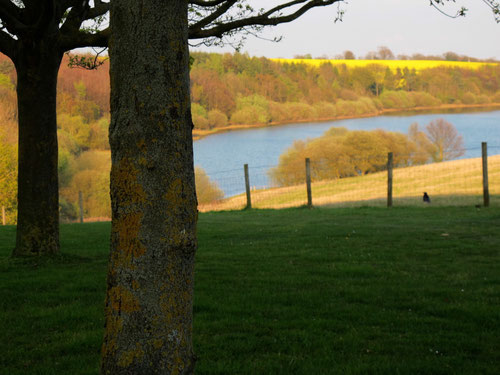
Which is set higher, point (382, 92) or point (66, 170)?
point (382, 92)

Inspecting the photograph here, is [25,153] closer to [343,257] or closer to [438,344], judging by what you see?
[343,257]

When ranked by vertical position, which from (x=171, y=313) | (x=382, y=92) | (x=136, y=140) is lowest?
(x=171, y=313)

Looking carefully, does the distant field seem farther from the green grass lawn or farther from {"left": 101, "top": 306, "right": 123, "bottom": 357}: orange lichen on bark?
{"left": 101, "top": 306, "right": 123, "bottom": 357}: orange lichen on bark

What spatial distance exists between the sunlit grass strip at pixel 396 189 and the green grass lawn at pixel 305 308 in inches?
565

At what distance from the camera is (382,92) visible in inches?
4414

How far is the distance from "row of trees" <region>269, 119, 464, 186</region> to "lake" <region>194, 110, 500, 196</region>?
1.99m

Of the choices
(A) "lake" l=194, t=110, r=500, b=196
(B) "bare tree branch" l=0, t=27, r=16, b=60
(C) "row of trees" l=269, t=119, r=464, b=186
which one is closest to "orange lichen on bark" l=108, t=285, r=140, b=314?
(B) "bare tree branch" l=0, t=27, r=16, b=60

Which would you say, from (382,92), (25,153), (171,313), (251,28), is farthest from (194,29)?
(382,92)

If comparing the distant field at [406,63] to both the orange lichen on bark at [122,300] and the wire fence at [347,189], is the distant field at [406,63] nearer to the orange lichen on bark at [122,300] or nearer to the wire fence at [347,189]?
the wire fence at [347,189]

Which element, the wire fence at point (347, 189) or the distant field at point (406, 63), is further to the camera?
the distant field at point (406, 63)

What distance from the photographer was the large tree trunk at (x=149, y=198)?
3.05 metres

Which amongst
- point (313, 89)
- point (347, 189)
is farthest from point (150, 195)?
point (313, 89)

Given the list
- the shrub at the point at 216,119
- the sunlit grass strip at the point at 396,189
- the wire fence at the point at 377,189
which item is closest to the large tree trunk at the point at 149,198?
the wire fence at the point at 377,189

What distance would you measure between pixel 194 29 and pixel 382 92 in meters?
107
